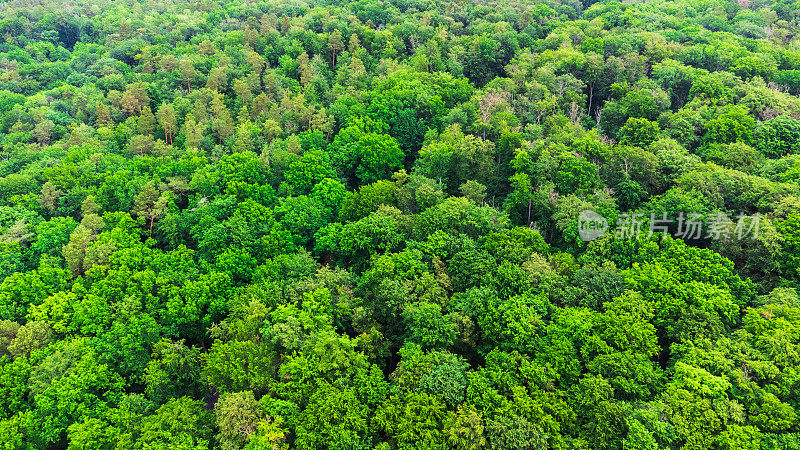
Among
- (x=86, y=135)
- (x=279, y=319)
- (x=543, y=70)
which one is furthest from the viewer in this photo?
(x=543, y=70)

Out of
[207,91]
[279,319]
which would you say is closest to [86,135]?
[207,91]

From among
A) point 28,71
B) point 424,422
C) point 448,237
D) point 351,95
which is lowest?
point 424,422

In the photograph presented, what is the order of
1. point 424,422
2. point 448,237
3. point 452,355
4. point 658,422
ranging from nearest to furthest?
point 658,422 < point 424,422 < point 452,355 < point 448,237

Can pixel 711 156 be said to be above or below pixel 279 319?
above

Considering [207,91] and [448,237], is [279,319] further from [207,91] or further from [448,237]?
[207,91]

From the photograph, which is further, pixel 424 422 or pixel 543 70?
pixel 543 70

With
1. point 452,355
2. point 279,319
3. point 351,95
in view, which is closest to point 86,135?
point 351,95
